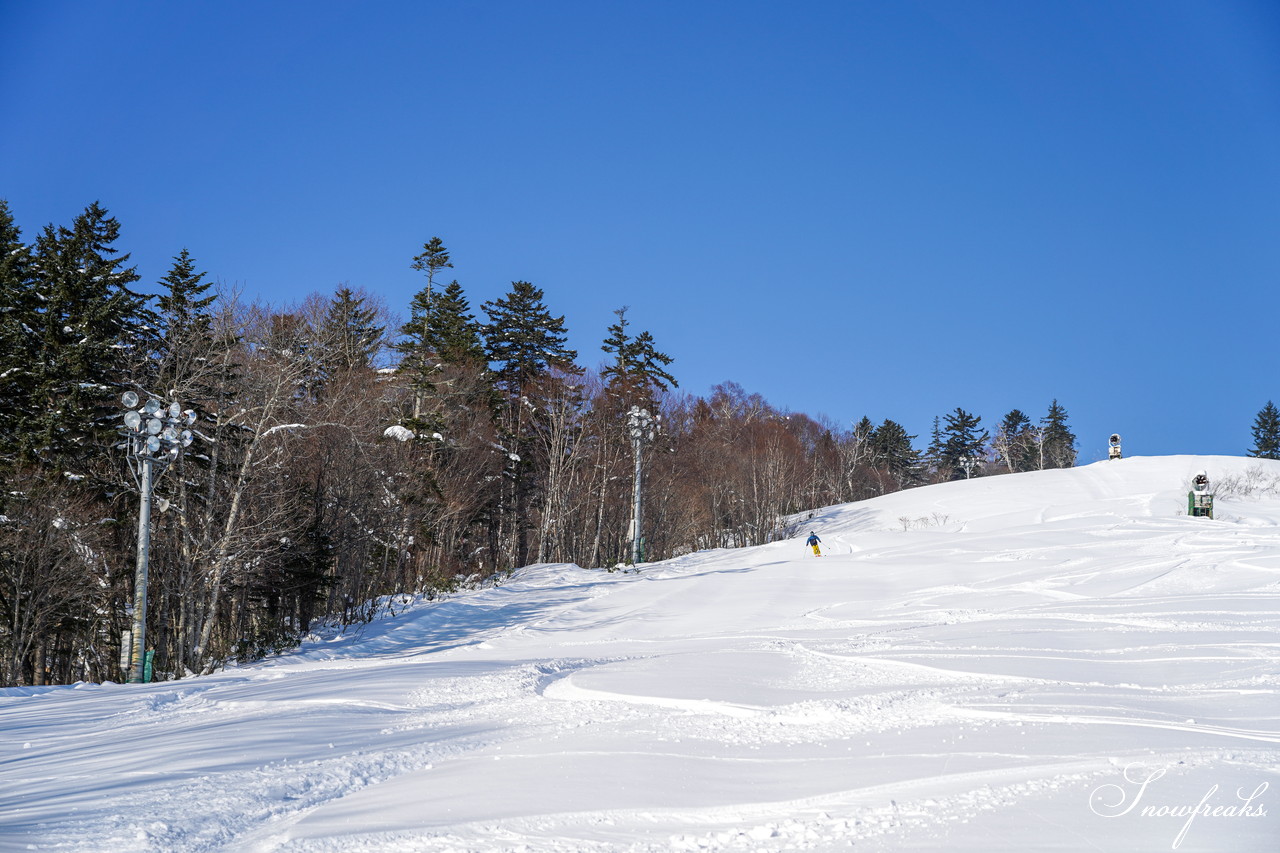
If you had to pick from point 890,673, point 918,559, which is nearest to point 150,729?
point 890,673

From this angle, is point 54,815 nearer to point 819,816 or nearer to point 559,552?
point 819,816

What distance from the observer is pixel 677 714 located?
326 inches

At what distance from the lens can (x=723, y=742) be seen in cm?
693

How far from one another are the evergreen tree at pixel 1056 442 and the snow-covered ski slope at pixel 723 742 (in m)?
85.6

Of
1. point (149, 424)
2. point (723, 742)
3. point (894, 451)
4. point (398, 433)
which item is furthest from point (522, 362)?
point (894, 451)

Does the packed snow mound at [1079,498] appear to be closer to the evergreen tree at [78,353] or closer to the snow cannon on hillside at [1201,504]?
the snow cannon on hillside at [1201,504]

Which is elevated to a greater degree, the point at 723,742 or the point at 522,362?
the point at 522,362

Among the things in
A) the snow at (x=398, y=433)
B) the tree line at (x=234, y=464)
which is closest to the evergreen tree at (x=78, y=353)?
the tree line at (x=234, y=464)

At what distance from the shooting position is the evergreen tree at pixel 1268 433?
281ft

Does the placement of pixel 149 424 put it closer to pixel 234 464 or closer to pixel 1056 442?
pixel 234 464

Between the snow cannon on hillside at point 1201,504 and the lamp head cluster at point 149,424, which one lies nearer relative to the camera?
the lamp head cluster at point 149,424

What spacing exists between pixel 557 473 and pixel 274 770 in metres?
34.7

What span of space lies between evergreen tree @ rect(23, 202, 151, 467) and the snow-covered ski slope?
12505 millimetres

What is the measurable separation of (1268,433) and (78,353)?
344 feet
